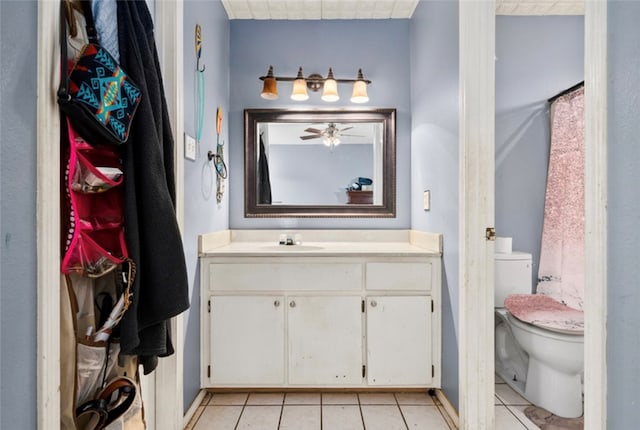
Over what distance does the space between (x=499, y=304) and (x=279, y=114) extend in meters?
1.96

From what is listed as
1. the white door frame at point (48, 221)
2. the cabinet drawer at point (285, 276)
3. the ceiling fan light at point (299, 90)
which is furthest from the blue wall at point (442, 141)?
the white door frame at point (48, 221)

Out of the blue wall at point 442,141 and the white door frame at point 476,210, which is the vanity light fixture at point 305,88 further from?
the white door frame at point 476,210

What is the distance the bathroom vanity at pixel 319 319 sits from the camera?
1.95 meters

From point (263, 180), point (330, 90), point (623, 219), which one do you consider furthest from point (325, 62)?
point (623, 219)

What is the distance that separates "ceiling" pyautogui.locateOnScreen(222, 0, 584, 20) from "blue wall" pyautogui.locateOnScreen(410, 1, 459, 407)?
187mm

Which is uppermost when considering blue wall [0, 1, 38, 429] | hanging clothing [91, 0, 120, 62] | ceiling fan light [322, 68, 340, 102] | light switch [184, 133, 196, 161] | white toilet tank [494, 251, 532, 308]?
ceiling fan light [322, 68, 340, 102]

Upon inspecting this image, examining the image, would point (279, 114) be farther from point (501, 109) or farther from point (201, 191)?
point (501, 109)

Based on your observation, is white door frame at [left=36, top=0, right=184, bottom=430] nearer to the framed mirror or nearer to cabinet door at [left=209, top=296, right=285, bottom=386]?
cabinet door at [left=209, top=296, right=285, bottom=386]

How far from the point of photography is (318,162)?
254 cm

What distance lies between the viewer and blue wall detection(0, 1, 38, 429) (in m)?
0.71

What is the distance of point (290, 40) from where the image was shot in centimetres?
256

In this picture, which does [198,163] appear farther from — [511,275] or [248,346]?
[511,275]

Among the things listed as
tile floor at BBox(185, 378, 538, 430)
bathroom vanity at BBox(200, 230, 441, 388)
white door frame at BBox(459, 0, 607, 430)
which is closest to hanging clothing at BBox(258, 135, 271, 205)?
bathroom vanity at BBox(200, 230, 441, 388)

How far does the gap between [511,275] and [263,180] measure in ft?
5.85
